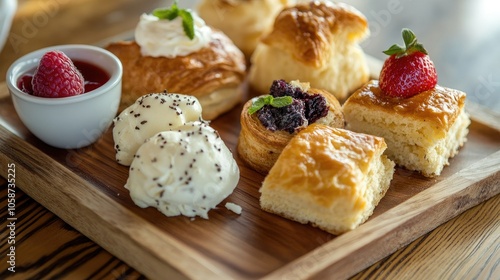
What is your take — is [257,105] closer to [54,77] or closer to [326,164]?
[326,164]

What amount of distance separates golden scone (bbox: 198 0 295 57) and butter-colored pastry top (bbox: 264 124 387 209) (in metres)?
1.60

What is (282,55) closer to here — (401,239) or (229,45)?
(229,45)

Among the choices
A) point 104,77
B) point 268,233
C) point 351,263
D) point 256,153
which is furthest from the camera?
point 104,77

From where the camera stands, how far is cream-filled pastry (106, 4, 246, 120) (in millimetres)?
3674

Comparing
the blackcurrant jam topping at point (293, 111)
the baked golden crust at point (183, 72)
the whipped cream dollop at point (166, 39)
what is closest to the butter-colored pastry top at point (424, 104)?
the blackcurrant jam topping at point (293, 111)

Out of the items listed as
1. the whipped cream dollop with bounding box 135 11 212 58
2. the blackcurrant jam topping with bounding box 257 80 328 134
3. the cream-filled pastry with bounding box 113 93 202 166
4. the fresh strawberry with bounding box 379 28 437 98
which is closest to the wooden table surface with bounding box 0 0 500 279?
the cream-filled pastry with bounding box 113 93 202 166

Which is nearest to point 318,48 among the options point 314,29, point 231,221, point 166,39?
point 314,29

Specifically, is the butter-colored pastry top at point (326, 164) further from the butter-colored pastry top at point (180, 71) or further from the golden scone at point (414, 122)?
the butter-colored pastry top at point (180, 71)

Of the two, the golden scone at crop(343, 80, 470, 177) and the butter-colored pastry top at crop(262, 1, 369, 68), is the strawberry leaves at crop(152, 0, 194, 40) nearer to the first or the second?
the butter-colored pastry top at crop(262, 1, 369, 68)

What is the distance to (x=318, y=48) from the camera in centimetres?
376

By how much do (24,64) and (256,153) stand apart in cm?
140

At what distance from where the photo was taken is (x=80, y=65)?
3598mm

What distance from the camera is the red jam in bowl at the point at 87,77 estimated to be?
3373 millimetres

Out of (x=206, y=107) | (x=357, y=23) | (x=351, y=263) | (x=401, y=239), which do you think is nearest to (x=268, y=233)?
(x=351, y=263)
